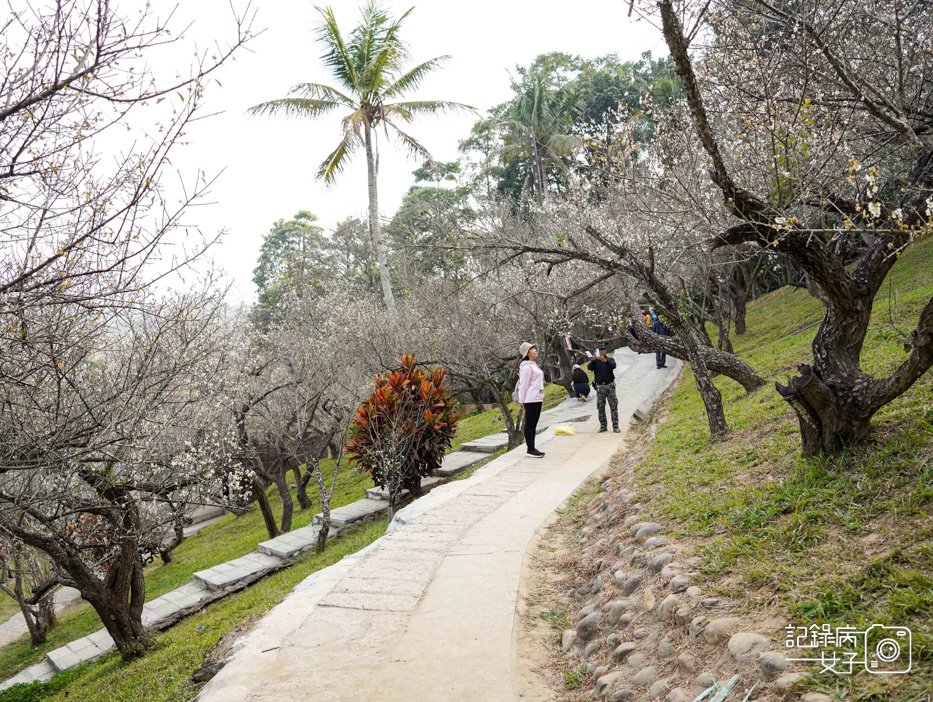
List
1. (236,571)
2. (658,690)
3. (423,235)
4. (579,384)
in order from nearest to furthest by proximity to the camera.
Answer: (658,690)
(236,571)
(579,384)
(423,235)

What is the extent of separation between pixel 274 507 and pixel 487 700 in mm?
18191

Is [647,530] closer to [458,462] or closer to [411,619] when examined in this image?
[411,619]

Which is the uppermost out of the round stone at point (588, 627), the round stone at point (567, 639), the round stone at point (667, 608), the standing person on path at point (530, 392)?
the standing person on path at point (530, 392)

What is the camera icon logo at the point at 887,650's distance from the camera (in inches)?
103

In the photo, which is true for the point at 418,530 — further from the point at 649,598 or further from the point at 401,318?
the point at 401,318

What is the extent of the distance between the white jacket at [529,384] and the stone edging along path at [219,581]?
11.8 ft

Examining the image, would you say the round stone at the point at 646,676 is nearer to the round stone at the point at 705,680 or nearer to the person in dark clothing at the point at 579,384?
the round stone at the point at 705,680

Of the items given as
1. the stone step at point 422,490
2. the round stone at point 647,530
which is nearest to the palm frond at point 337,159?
the stone step at point 422,490

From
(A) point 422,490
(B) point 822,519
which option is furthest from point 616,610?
(A) point 422,490

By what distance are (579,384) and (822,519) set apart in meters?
13.3

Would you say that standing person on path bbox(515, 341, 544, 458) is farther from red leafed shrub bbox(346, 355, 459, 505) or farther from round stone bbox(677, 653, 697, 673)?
round stone bbox(677, 653, 697, 673)

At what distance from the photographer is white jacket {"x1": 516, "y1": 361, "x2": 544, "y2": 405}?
9969mm

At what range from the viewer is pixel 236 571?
11414mm

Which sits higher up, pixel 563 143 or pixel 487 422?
pixel 563 143
